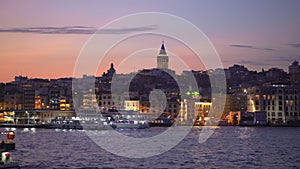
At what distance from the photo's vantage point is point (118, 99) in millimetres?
106062

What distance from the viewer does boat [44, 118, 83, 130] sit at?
252 feet

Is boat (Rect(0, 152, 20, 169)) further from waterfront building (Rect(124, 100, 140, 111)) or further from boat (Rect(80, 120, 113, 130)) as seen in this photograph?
waterfront building (Rect(124, 100, 140, 111))

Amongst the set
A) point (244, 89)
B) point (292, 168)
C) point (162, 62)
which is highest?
point (162, 62)

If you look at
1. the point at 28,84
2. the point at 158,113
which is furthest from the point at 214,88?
the point at 28,84

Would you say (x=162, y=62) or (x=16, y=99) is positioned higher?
(x=162, y=62)

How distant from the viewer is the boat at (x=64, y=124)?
252ft

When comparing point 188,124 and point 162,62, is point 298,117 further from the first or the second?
point 162,62

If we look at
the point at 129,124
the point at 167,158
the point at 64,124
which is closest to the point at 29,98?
the point at 64,124

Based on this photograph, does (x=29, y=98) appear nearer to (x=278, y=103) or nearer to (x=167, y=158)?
(x=278, y=103)

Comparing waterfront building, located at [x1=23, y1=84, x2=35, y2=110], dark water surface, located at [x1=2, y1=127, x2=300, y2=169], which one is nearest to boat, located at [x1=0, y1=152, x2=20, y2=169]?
dark water surface, located at [x1=2, y1=127, x2=300, y2=169]

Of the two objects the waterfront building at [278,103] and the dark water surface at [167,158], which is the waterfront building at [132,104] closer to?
the waterfront building at [278,103]

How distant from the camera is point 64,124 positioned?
3071 inches

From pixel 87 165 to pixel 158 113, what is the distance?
7075cm

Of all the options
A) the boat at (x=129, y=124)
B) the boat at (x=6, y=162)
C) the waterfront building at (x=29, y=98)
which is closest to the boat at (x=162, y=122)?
the boat at (x=129, y=124)
